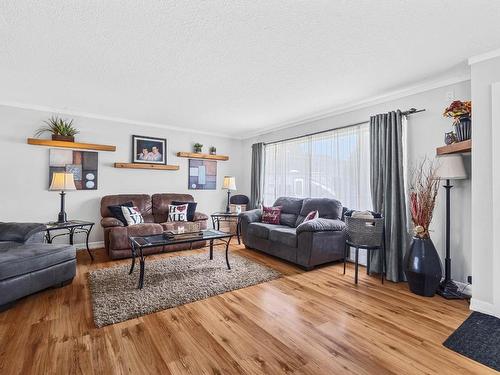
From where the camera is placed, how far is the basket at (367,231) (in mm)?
3021

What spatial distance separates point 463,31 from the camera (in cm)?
202

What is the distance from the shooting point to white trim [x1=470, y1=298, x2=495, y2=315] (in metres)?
2.28

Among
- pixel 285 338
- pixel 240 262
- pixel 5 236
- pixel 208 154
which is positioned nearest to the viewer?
pixel 285 338

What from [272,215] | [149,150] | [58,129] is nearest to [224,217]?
[272,215]

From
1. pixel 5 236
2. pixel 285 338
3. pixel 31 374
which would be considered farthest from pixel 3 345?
pixel 285 338

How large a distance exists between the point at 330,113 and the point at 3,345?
15.1 feet

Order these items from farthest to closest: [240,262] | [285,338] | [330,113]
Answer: [330,113], [240,262], [285,338]

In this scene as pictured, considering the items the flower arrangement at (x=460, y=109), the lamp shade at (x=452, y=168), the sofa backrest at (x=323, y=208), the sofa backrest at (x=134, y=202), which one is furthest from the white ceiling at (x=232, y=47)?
the sofa backrest at (x=134, y=202)

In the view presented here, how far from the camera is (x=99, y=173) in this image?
458 centimetres

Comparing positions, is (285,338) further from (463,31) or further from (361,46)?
(463,31)

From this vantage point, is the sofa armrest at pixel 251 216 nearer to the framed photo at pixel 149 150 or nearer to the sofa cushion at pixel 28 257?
the framed photo at pixel 149 150

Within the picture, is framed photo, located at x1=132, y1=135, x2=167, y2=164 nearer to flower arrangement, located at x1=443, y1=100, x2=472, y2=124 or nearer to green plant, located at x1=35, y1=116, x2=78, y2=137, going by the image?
green plant, located at x1=35, y1=116, x2=78, y2=137

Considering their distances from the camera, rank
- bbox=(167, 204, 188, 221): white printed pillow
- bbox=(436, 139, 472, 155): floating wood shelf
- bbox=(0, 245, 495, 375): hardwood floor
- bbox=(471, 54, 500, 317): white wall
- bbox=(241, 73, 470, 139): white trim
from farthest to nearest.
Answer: bbox=(167, 204, 188, 221): white printed pillow < bbox=(241, 73, 470, 139): white trim < bbox=(436, 139, 472, 155): floating wood shelf < bbox=(471, 54, 500, 317): white wall < bbox=(0, 245, 495, 375): hardwood floor

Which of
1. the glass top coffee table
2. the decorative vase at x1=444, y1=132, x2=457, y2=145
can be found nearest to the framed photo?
the glass top coffee table
